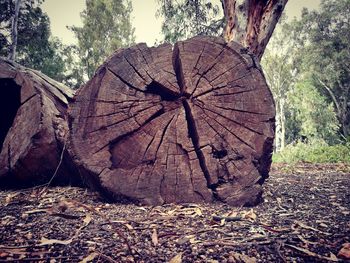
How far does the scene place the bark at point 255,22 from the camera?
153 inches

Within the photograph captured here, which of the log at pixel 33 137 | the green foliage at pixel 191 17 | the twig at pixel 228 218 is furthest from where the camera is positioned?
the green foliage at pixel 191 17

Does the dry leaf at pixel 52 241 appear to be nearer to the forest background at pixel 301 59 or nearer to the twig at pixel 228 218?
the twig at pixel 228 218

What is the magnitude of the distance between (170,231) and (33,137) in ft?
5.14

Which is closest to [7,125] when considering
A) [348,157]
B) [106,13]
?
[348,157]

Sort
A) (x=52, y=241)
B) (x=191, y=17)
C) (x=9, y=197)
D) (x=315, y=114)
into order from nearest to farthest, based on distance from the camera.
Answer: (x=52, y=241) → (x=9, y=197) → (x=191, y=17) → (x=315, y=114)

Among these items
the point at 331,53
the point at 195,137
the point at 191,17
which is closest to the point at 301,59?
the point at 331,53

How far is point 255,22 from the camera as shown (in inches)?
156

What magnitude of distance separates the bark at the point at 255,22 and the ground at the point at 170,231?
2.36 meters

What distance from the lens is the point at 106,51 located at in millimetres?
20016

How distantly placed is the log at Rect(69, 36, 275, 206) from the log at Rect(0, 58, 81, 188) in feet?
1.53

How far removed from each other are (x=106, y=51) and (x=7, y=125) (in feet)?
57.9

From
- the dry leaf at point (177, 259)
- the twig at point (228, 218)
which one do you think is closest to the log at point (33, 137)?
the twig at point (228, 218)

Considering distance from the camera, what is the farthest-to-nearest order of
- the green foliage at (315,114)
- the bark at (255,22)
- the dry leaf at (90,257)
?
1. the green foliage at (315,114)
2. the bark at (255,22)
3. the dry leaf at (90,257)

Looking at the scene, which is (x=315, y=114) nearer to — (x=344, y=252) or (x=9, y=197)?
(x=344, y=252)
